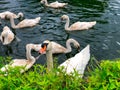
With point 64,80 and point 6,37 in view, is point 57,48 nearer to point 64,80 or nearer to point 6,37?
point 6,37

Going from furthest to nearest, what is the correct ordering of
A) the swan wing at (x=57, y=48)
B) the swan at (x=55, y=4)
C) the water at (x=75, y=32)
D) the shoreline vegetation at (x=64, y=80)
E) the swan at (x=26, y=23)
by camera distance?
the swan at (x=55, y=4) < the swan at (x=26, y=23) < the water at (x=75, y=32) < the swan wing at (x=57, y=48) < the shoreline vegetation at (x=64, y=80)

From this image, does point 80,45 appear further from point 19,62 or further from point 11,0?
point 11,0

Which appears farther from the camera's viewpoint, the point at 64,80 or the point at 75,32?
the point at 75,32

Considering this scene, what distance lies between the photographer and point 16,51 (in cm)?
1334

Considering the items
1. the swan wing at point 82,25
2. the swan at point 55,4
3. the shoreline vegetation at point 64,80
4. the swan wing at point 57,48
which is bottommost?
the swan wing at point 57,48

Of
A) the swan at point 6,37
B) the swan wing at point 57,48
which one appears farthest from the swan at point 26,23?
the swan wing at point 57,48

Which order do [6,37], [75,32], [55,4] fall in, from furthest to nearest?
[55,4] < [75,32] < [6,37]

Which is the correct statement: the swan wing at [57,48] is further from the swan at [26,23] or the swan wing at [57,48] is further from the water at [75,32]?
the swan at [26,23]

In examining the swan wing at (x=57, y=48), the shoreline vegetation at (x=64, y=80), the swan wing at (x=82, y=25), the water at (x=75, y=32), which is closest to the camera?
the shoreline vegetation at (x=64, y=80)

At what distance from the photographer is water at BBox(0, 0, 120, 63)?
1342cm

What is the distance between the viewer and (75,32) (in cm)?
1590

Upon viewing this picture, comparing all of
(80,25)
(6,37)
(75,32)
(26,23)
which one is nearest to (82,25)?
(80,25)

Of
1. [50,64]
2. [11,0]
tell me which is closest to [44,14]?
[11,0]

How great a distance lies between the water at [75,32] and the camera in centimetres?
1342
